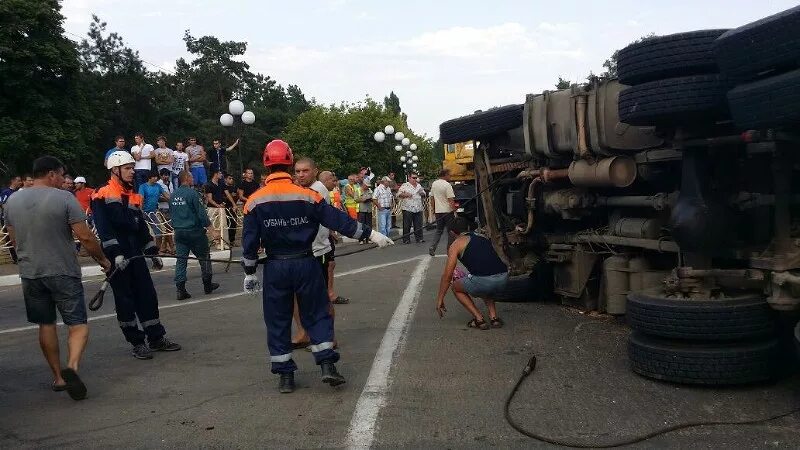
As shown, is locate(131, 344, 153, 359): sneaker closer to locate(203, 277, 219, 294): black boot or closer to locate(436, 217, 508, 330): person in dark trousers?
Answer: locate(436, 217, 508, 330): person in dark trousers

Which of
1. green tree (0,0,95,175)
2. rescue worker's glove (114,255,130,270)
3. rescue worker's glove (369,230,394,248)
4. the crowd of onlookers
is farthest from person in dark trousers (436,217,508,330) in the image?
green tree (0,0,95,175)

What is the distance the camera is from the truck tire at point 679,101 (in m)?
5.07

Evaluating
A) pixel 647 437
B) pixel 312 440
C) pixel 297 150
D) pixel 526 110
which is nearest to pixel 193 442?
pixel 312 440

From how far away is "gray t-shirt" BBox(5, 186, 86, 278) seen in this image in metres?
5.69

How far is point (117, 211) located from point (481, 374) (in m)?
3.51

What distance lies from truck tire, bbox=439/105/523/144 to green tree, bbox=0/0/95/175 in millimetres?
27951

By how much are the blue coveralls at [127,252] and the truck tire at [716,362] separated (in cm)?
435

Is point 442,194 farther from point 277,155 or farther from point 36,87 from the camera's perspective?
point 36,87

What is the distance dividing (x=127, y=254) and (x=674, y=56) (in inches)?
190

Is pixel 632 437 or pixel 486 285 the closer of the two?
pixel 632 437

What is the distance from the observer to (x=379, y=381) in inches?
223

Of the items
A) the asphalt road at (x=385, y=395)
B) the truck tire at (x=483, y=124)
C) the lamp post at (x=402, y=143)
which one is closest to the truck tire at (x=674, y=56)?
the asphalt road at (x=385, y=395)

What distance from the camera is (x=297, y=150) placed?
6594 centimetres

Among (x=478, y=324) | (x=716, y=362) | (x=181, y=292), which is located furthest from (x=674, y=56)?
(x=181, y=292)
